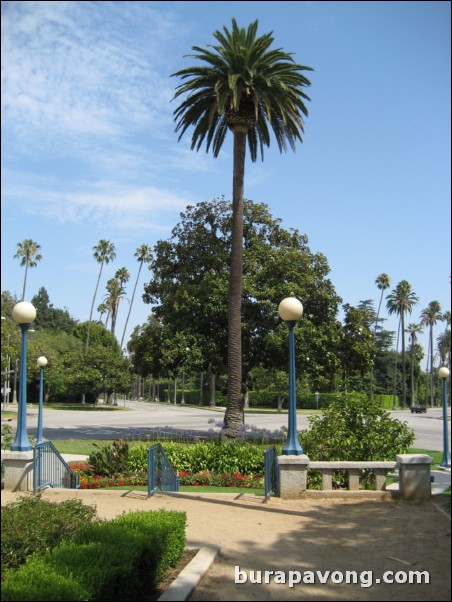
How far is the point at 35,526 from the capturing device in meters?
6.16

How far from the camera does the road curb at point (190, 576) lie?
17.2 feet

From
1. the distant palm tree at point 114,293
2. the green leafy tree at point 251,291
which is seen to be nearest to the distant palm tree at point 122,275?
the distant palm tree at point 114,293

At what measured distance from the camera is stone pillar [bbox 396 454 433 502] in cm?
909

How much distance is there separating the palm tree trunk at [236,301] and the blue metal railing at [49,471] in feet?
28.2

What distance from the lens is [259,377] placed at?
66812mm

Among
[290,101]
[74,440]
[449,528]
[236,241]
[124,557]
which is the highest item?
[290,101]

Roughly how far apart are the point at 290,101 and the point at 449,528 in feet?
61.9

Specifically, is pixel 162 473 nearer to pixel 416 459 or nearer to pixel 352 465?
pixel 352 465

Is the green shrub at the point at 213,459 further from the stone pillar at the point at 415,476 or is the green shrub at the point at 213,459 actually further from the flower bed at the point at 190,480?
the stone pillar at the point at 415,476

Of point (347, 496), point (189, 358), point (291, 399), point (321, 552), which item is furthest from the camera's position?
point (189, 358)

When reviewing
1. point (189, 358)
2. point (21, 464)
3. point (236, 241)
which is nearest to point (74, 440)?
point (189, 358)

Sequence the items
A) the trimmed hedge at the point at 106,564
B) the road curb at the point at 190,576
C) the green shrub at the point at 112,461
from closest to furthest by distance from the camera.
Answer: the trimmed hedge at the point at 106,564 < the road curb at the point at 190,576 < the green shrub at the point at 112,461

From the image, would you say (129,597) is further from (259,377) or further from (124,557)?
(259,377)

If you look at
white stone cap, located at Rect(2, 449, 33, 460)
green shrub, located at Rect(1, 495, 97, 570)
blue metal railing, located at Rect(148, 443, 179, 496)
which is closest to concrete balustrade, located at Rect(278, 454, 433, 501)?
blue metal railing, located at Rect(148, 443, 179, 496)
